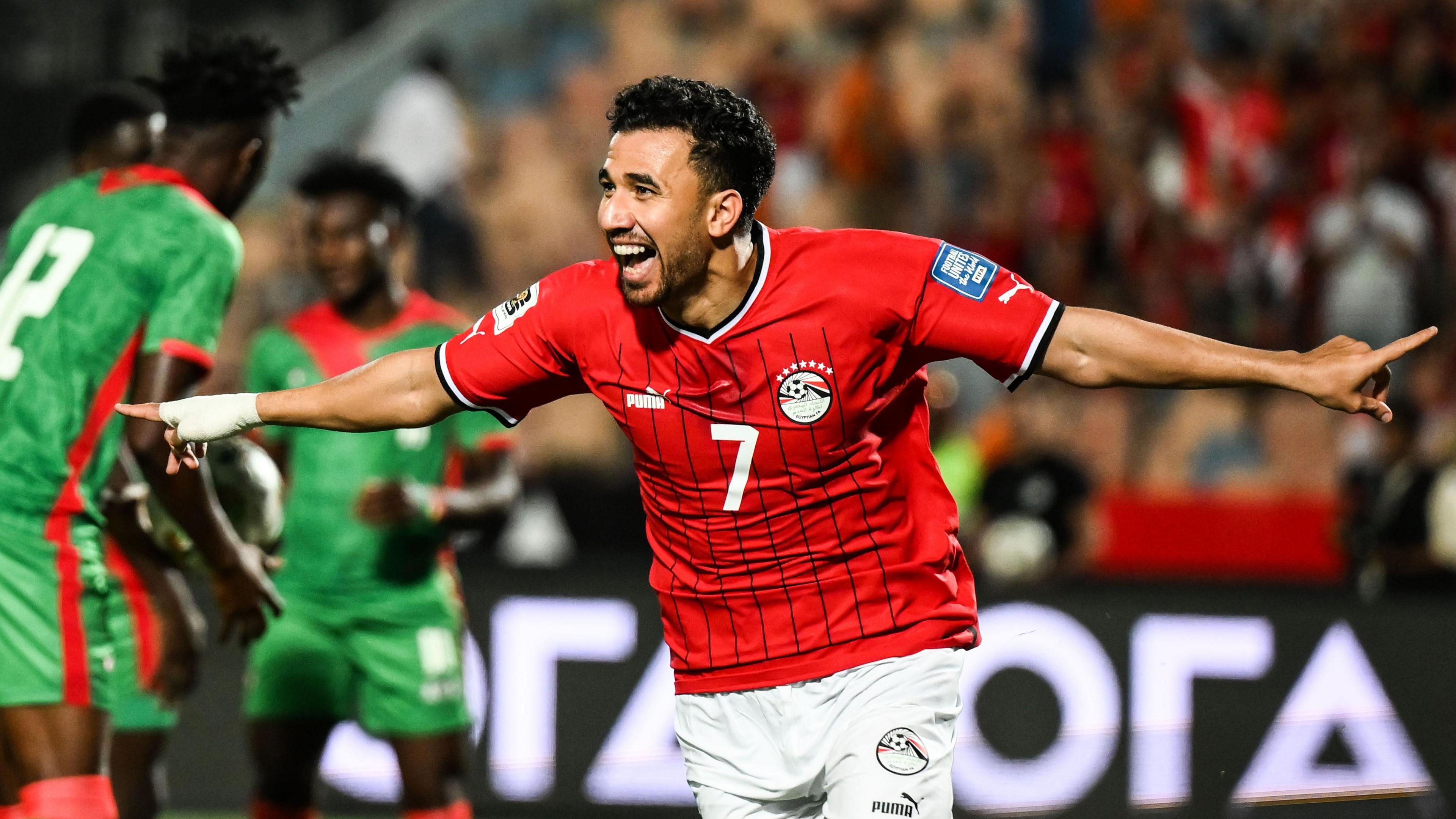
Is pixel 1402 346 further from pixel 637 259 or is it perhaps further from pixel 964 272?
pixel 637 259

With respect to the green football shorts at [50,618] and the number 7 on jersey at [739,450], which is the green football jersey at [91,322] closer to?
the green football shorts at [50,618]

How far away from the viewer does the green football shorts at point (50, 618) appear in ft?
14.1

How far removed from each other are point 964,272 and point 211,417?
1823 mm

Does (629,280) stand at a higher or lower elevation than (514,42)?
lower

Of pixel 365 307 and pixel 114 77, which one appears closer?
pixel 365 307

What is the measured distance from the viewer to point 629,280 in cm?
393

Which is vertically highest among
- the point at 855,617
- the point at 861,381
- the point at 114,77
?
the point at 114,77

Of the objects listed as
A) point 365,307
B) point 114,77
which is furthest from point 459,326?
point 114,77

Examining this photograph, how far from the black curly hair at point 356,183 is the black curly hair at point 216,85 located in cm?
121

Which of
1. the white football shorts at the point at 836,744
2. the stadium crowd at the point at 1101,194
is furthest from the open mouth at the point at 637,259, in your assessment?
the stadium crowd at the point at 1101,194

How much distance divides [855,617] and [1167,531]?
18.6 ft

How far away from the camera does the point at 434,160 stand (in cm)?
1266

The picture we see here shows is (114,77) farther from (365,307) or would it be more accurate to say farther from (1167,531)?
(1167,531)

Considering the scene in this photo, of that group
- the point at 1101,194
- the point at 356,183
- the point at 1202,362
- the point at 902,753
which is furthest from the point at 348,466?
the point at 1101,194
